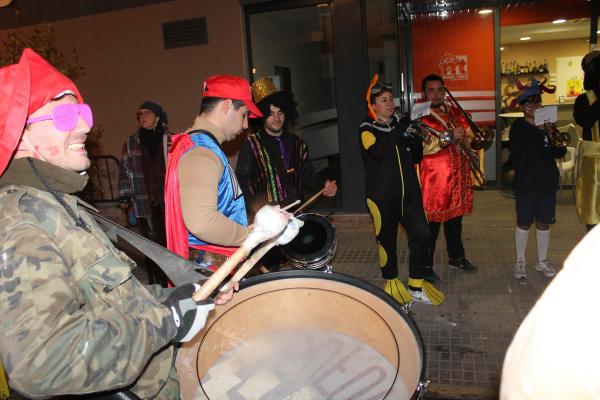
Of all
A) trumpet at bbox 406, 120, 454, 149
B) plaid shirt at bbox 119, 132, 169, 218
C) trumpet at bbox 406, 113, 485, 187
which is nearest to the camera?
trumpet at bbox 406, 113, 485, 187

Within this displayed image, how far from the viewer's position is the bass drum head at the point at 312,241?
12.4 ft

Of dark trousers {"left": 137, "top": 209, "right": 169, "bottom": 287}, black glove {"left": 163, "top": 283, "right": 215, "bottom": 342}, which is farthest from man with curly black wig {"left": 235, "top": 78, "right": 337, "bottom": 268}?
black glove {"left": 163, "top": 283, "right": 215, "bottom": 342}

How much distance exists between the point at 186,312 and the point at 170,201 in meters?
1.22

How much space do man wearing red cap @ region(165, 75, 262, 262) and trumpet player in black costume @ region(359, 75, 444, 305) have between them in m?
1.66

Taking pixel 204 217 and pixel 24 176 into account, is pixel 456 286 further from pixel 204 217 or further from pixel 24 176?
pixel 24 176

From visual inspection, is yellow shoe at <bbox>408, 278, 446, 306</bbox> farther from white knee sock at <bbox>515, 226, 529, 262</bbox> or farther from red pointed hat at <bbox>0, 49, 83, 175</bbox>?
red pointed hat at <bbox>0, 49, 83, 175</bbox>

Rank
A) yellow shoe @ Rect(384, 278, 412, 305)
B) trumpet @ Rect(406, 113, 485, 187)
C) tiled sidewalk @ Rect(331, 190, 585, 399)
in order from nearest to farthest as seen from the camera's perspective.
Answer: tiled sidewalk @ Rect(331, 190, 585, 399) < trumpet @ Rect(406, 113, 485, 187) < yellow shoe @ Rect(384, 278, 412, 305)

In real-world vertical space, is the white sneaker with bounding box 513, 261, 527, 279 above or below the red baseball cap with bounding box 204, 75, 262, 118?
below

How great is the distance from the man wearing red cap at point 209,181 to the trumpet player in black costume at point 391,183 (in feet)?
5.44

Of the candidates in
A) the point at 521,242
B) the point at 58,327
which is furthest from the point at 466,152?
the point at 58,327

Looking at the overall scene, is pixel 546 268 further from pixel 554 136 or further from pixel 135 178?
pixel 135 178

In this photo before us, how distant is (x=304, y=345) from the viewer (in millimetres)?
1985

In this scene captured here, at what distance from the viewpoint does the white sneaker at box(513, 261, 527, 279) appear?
4.96m

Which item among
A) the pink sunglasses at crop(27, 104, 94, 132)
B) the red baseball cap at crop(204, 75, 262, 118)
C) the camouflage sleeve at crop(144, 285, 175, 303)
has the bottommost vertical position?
the camouflage sleeve at crop(144, 285, 175, 303)
